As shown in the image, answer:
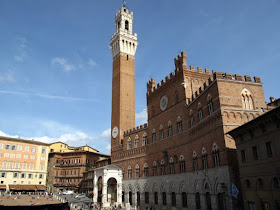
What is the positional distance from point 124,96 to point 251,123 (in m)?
36.3

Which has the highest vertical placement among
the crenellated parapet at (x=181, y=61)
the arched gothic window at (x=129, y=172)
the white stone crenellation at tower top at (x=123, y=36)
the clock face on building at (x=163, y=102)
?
the white stone crenellation at tower top at (x=123, y=36)

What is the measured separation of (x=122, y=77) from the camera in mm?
53844

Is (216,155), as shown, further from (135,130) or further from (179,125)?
(135,130)

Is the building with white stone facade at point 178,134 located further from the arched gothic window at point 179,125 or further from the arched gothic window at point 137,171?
the arched gothic window at point 137,171

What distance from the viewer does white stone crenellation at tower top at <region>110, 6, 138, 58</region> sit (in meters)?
56.6

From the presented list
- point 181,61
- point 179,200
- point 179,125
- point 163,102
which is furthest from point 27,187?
point 181,61

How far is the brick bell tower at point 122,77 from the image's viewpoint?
5109cm

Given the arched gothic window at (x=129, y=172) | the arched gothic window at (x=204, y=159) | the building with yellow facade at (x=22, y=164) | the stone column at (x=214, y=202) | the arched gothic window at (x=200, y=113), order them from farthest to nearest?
the building with yellow facade at (x=22, y=164), the arched gothic window at (x=129, y=172), the arched gothic window at (x=200, y=113), the arched gothic window at (x=204, y=159), the stone column at (x=214, y=202)

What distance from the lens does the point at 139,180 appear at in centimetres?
4228

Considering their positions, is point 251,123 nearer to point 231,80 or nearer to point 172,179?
point 231,80

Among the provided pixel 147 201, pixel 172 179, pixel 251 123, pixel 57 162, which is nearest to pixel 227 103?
pixel 251 123

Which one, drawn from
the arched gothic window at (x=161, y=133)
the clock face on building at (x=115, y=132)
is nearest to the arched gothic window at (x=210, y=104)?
the arched gothic window at (x=161, y=133)

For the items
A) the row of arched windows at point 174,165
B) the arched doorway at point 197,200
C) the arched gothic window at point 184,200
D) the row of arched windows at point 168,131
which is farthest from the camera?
the row of arched windows at point 168,131

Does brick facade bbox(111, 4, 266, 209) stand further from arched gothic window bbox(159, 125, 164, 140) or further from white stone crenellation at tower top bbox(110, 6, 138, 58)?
white stone crenellation at tower top bbox(110, 6, 138, 58)
